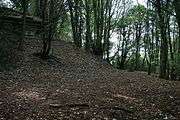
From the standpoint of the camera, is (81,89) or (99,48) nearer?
(81,89)

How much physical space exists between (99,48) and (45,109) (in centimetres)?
2364

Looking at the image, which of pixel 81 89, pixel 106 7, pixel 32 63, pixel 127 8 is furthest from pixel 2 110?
pixel 127 8

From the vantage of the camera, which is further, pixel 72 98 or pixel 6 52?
pixel 6 52

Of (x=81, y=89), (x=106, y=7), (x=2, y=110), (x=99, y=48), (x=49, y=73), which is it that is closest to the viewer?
(x=2, y=110)

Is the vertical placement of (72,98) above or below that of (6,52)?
below

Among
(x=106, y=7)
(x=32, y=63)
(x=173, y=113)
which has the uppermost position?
(x=106, y=7)

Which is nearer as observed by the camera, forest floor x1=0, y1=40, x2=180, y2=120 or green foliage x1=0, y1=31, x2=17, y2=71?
forest floor x1=0, y1=40, x2=180, y2=120

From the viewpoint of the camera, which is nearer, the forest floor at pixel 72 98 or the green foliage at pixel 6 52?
the forest floor at pixel 72 98

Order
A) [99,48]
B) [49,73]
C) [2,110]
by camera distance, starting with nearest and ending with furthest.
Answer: [2,110], [49,73], [99,48]

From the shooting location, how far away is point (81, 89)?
49.0 feet

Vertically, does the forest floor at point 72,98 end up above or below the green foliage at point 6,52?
below

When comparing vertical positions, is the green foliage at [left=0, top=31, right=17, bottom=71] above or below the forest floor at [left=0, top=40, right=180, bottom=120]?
above

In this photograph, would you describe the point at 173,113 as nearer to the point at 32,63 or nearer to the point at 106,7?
the point at 32,63

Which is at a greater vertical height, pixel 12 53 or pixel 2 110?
pixel 12 53
